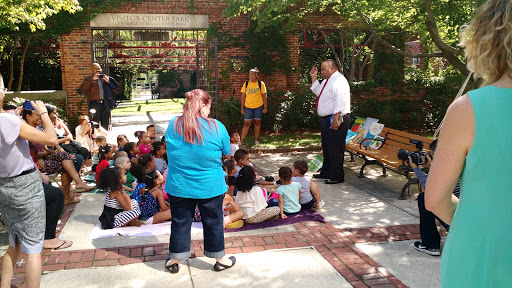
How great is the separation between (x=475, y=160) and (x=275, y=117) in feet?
40.3

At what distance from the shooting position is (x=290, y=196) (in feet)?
18.9

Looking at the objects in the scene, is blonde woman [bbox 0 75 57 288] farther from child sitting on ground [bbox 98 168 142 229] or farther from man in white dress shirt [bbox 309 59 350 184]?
man in white dress shirt [bbox 309 59 350 184]

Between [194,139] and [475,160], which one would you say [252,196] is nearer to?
[194,139]

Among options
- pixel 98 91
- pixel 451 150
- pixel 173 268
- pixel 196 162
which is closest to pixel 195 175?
pixel 196 162

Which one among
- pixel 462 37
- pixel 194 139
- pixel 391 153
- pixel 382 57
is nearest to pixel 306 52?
pixel 382 57

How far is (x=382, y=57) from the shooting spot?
15.6 metres

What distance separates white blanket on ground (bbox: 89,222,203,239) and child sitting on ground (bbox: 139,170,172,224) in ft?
0.35

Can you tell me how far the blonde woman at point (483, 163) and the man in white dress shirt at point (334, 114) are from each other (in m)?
5.49

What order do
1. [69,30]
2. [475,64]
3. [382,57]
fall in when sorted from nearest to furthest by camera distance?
[475,64] < [69,30] < [382,57]

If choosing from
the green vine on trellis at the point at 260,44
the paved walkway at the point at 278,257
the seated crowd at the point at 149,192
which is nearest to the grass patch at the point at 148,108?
the green vine on trellis at the point at 260,44

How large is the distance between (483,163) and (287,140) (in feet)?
34.2

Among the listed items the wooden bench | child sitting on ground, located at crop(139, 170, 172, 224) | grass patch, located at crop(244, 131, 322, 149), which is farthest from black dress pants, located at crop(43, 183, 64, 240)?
grass patch, located at crop(244, 131, 322, 149)

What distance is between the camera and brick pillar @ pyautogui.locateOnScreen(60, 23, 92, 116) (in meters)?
12.7

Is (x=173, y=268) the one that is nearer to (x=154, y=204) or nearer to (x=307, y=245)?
(x=307, y=245)
